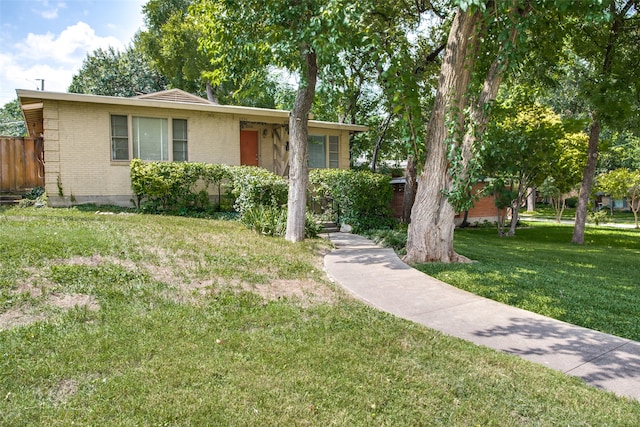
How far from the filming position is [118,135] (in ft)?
42.6

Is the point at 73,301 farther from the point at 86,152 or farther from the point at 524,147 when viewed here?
the point at 524,147

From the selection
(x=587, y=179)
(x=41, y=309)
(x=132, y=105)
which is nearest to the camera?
(x=41, y=309)

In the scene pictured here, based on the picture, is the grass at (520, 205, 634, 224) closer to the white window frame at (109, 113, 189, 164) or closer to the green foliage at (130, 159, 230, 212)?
the green foliage at (130, 159, 230, 212)

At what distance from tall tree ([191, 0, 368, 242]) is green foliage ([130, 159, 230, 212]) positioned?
3496 mm

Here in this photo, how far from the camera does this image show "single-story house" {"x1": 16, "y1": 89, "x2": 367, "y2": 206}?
12.2 meters

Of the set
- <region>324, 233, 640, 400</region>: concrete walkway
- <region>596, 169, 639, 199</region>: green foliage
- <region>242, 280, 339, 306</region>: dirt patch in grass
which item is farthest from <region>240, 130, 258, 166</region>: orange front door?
<region>596, 169, 639, 199</region>: green foliage

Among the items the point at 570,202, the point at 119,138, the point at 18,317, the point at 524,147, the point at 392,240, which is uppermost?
the point at 119,138

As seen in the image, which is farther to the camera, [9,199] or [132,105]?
[9,199]

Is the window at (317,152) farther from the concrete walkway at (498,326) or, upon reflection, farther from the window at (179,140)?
the concrete walkway at (498,326)

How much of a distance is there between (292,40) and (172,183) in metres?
6.18

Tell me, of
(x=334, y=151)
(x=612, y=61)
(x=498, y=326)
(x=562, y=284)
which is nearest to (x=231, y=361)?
(x=498, y=326)

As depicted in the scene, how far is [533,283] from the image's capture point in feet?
20.2

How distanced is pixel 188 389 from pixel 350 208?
947 cm

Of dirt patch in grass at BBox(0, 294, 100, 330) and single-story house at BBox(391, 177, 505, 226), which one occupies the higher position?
single-story house at BBox(391, 177, 505, 226)
